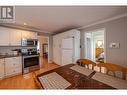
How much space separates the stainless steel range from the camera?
3787mm

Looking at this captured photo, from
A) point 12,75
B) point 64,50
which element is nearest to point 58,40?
point 64,50

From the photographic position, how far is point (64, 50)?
14.4 feet

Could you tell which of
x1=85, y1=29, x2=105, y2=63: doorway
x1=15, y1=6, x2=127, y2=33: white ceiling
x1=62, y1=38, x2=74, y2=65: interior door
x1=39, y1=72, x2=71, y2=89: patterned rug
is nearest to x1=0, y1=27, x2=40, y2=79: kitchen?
x1=15, y1=6, x2=127, y2=33: white ceiling

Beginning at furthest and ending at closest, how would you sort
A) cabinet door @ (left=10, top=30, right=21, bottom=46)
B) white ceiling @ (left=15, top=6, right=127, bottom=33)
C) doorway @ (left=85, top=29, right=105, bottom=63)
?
doorway @ (left=85, top=29, right=105, bottom=63), cabinet door @ (left=10, top=30, right=21, bottom=46), white ceiling @ (left=15, top=6, right=127, bottom=33)

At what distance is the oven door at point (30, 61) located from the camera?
379 cm

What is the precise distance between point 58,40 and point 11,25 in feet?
7.70

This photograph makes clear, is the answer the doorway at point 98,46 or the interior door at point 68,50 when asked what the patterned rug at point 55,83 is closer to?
the interior door at point 68,50

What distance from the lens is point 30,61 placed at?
4.01 m

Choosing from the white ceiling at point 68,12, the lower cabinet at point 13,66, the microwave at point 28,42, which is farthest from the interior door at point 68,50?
the lower cabinet at point 13,66

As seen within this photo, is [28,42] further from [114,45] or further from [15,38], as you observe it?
[114,45]

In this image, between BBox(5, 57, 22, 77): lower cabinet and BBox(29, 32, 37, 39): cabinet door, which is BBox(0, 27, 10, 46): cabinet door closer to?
BBox(5, 57, 22, 77): lower cabinet

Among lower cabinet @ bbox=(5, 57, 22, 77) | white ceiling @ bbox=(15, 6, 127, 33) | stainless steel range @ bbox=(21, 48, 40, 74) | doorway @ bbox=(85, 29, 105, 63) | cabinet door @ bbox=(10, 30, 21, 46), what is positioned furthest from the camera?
doorway @ bbox=(85, 29, 105, 63)

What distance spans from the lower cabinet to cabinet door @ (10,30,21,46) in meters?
0.64
